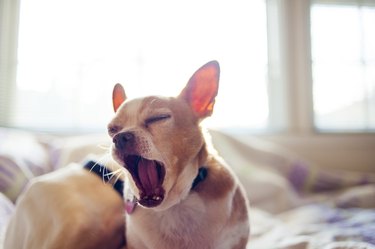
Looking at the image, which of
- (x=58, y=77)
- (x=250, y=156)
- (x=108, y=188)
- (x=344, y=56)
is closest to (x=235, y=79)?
(x=250, y=156)

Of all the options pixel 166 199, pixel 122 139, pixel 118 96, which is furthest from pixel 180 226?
pixel 118 96

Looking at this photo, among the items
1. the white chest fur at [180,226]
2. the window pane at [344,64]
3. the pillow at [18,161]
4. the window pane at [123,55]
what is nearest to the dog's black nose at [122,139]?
the white chest fur at [180,226]

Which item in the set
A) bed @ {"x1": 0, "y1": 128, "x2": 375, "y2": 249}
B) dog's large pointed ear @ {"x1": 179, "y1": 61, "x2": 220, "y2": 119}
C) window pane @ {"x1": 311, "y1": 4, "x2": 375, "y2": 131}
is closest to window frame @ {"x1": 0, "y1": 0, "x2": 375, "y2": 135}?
window pane @ {"x1": 311, "y1": 4, "x2": 375, "y2": 131}

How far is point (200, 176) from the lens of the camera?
0.65 m

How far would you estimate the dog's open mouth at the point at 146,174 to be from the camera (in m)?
0.58

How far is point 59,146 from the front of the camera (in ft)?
4.77

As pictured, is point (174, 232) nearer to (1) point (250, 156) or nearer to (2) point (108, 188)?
(2) point (108, 188)

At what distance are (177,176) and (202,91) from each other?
0.18m

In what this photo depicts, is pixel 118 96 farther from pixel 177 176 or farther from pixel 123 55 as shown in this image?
pixel 123 55

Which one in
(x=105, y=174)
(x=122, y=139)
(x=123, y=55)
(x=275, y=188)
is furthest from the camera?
(x=123, y=55)

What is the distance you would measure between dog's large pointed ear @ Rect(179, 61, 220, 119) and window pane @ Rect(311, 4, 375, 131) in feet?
5.13

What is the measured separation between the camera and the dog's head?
1.86 feet

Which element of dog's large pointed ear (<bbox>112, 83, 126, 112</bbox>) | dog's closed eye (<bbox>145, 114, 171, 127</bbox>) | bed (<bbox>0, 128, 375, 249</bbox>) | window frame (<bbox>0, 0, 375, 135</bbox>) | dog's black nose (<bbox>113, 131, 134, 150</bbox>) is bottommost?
bed (<bbox>0, 128, 375, 249</bbox>)

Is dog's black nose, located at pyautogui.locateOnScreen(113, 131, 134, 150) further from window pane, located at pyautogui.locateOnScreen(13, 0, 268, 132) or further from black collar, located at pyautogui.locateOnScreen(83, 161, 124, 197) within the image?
window pane, located at pyautogui.locateOnScreen(13, 0, 268, 132)
